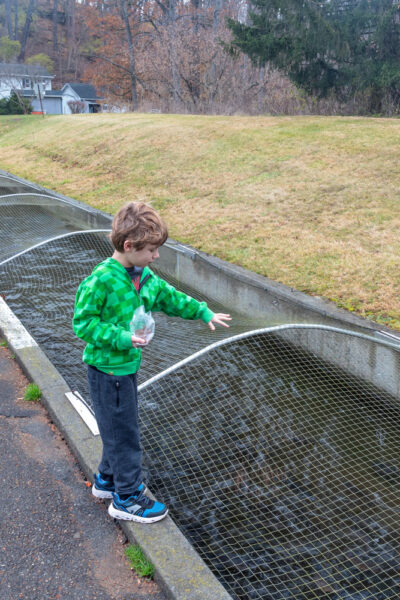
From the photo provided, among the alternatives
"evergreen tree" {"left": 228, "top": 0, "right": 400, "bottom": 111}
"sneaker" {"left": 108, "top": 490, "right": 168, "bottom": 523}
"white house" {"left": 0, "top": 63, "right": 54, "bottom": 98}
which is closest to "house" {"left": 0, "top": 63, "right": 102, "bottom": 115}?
"white house" {"left": 0, "top": 63, "right": 54, "bottom": 98}

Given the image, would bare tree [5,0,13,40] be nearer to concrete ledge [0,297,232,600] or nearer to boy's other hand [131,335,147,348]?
concrete ledge [0,297,232,600]

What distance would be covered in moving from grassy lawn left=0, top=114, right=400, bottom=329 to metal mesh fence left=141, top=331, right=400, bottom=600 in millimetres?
1143

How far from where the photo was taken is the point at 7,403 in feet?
14.1

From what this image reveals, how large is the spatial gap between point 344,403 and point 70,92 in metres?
65.9

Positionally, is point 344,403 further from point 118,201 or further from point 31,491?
point 118,201

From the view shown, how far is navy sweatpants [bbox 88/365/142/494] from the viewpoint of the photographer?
2.78m

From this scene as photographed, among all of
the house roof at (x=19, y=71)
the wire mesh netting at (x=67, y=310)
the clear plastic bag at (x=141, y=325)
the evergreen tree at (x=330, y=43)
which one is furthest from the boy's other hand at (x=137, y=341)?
the house roof at (x=19, y=71)

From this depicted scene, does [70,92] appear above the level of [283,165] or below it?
above

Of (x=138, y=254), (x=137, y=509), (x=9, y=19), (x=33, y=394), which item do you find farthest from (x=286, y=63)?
(x=9, y=19)

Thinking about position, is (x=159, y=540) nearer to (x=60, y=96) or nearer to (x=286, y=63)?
(x=286, y=63)

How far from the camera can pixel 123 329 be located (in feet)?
8.53

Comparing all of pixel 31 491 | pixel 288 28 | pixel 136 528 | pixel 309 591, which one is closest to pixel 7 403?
pixel 31 491

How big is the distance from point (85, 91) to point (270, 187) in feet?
192

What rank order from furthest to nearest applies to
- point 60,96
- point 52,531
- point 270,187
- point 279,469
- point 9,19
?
point 9,19 < point 60,96 < point 270,187 < point 279,469 < point 52,531
